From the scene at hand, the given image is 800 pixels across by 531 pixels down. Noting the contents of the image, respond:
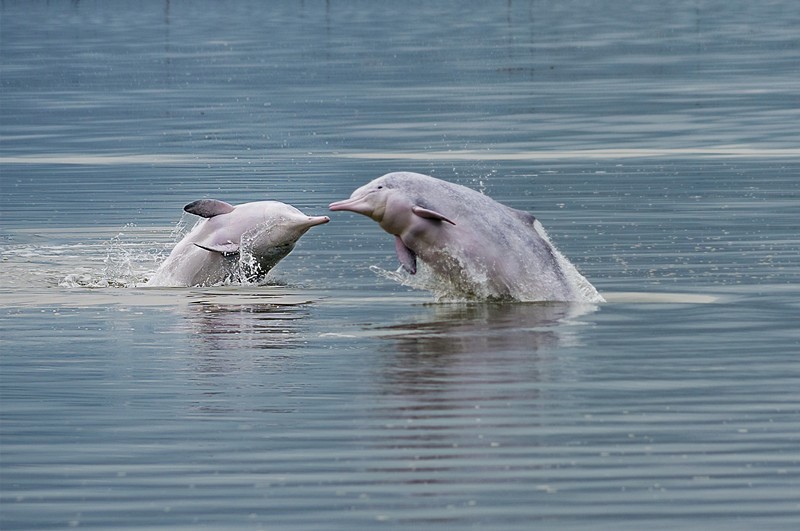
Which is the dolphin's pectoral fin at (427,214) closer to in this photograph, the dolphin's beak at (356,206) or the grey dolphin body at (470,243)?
the grey dolphin body at (470,243)

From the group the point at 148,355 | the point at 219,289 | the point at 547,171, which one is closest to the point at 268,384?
the point at 148,355

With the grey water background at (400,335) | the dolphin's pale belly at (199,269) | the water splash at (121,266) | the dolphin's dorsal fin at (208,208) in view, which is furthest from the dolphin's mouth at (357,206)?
the water splash at (121,266)

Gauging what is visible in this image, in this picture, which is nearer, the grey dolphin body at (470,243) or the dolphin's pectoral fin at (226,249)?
the grey dolphin body at (470,243)

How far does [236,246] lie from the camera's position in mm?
21156

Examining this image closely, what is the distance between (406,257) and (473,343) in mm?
2177

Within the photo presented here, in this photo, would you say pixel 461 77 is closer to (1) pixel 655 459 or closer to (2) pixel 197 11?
(1) pixel 655 459

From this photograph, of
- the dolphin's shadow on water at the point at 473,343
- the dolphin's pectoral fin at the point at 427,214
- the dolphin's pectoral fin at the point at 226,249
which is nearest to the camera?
the dolphin's shadow on water at the point at 473,343

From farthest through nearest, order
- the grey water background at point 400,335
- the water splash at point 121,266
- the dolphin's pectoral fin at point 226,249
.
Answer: the water splash at point 121,266 → the dolphin's pectoral fin at point 226,249 → the grey water background at point 400,335

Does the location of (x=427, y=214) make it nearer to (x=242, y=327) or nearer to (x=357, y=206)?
(x=357, y=206)

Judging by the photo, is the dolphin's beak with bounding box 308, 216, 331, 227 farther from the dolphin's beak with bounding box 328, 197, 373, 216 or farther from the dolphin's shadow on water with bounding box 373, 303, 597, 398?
the dolphin's shadow on water with bounding box 373, 303, 597, 398

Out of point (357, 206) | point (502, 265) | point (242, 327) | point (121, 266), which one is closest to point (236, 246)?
point (121, 266)

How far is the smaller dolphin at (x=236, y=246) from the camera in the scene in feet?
69.4

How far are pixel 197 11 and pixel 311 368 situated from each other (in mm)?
96874

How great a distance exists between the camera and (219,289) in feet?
68.7
